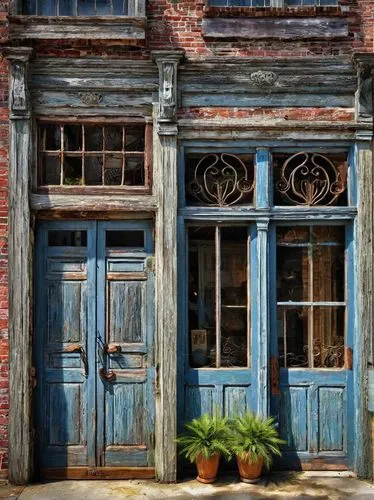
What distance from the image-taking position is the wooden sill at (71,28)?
6.20 m

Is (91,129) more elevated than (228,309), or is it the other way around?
(91,129)

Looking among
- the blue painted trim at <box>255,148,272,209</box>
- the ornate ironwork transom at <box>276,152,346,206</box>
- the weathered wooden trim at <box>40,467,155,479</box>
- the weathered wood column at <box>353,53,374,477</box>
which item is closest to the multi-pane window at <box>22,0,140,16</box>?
the blue painted trim at <box>255,148,272,209</box>

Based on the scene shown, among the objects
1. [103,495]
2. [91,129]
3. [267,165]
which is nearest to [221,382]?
[103,495]

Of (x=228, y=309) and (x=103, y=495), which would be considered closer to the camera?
(x=103, y=495)

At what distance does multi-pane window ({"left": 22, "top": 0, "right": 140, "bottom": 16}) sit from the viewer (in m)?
6.38

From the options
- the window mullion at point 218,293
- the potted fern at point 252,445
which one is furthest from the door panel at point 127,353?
the potted fern at point 252,445

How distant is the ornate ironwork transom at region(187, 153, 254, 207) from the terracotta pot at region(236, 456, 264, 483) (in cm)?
261

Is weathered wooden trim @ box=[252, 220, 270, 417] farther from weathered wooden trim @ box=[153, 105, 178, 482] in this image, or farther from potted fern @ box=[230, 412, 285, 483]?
weathered wooden trim @ box=[153, 105, 178, 482]

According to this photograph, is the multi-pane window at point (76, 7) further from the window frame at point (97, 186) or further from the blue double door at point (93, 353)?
the blue double door at point (93, 353)

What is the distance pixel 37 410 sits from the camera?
20.7ft

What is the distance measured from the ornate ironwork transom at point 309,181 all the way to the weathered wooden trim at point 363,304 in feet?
0.92

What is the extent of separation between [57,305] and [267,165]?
263 cm

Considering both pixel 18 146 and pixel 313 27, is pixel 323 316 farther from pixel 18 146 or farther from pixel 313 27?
pixel 18 146

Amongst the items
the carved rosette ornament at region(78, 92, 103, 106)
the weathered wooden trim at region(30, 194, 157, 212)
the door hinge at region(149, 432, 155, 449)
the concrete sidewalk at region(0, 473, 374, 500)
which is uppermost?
the carved rosette ornament at region(78, 92, 103, 106)
